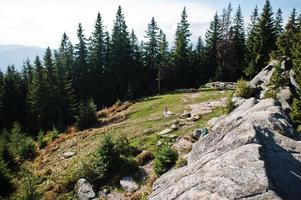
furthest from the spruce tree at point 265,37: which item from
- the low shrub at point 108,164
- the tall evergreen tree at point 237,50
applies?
the low shrub at point 108,164

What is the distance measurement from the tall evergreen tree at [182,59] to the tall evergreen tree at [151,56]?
13.4ft

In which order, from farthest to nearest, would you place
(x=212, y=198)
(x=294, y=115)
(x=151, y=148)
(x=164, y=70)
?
(x=164, y=70), (x=151, y=148), (x=294, y=115), (x=212, y=198)

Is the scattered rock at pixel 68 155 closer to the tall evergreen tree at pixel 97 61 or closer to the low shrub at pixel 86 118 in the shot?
the low shrub at pixel 86 118

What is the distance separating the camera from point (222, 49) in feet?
242

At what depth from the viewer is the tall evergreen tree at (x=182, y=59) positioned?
7394 centimetres

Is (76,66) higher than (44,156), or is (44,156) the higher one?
(76,66)

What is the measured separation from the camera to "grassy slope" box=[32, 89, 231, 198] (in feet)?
90.3

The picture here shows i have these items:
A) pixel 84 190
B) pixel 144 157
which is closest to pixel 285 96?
pixel 144 157

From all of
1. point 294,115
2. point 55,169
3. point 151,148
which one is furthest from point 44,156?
point 294,115

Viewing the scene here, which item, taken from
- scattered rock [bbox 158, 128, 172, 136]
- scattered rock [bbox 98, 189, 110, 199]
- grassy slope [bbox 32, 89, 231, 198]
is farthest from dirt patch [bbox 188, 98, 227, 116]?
scattered rock [bbox 98, 189, 110, 199]

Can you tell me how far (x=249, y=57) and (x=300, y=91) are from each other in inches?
1635

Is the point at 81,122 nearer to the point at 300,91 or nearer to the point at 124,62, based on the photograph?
the point at 300,91

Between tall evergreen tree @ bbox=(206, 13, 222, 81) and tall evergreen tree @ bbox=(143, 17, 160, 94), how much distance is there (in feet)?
36.1

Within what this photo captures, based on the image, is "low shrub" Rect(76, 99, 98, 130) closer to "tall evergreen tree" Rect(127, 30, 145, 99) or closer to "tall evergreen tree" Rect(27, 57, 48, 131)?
"tall evergreen tree" Rect(27, 57, 48, 131)
